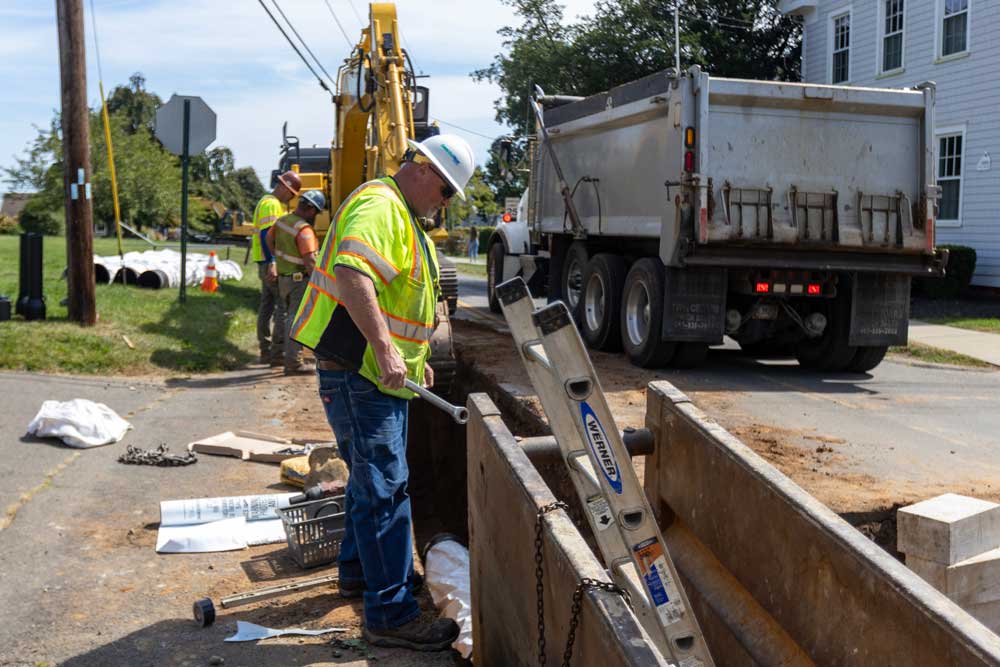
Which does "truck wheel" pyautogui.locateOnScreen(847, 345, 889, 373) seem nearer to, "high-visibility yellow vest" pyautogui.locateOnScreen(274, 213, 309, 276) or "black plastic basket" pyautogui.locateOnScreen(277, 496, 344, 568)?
"high-visibility yellow vest" pyautogui.locateOnScreen(274, 213, 309, 276)

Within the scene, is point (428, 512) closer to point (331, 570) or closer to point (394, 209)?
point (331, 570)

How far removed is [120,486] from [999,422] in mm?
6949

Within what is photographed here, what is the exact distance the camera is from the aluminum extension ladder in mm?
3455

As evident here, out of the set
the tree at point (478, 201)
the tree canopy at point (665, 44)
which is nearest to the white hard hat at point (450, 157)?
the tree canopy at point (665, 44)

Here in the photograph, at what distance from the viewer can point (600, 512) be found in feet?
12.2

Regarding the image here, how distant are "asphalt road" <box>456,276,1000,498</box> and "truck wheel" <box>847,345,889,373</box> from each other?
142mm

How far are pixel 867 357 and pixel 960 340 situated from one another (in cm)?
419

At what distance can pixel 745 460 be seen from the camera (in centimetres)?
429

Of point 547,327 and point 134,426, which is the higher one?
point 547,327

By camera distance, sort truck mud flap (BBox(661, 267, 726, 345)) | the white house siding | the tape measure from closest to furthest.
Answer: the tape measure
truck mud flap (BBox(661, 267, 726, 345))
the white house siding

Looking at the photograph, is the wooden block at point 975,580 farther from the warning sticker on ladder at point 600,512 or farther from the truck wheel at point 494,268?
the truck wheel at point 494,268

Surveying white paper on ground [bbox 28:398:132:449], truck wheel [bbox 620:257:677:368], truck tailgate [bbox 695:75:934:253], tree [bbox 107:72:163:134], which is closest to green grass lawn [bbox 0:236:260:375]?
white paper on ground [bbox 28:398:132:449]

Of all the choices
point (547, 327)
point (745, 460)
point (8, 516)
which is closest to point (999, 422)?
point (745, 460)

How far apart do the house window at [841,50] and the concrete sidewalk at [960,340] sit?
32.3 feet
